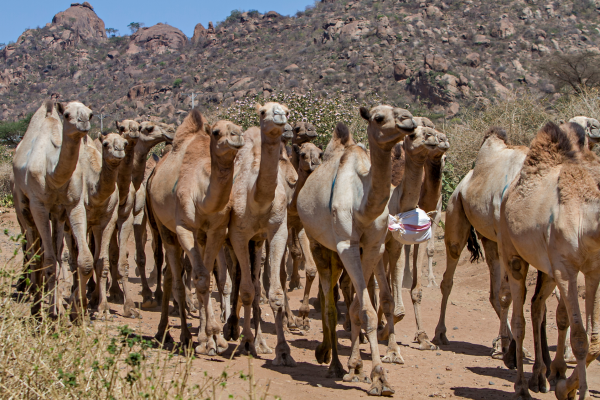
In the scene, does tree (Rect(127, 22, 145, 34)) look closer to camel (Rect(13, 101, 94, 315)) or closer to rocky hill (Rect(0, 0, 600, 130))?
rocky hill (Rect(0, 0, 600, 130))

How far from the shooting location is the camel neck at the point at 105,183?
7676mm

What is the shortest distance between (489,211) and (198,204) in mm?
3484

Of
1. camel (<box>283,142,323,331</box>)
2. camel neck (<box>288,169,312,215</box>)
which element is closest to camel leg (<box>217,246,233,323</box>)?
camel (<box>283,142,323,331</box>)

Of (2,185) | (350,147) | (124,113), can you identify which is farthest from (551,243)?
(124,113)

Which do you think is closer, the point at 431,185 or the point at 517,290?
the point at 517,290

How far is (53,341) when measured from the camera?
4227mm

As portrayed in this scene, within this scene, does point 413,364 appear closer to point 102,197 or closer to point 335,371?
point 335,371

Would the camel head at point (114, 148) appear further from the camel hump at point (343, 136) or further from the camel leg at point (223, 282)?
the camel hump at point (343, 136)

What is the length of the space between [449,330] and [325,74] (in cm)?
3981

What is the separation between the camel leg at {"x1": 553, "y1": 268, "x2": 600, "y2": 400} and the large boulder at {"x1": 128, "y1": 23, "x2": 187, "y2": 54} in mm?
81998

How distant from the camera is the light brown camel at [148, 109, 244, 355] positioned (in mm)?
6125

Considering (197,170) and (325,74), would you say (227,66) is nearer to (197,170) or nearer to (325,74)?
(325,74)

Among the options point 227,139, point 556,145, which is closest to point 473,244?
point 556,145

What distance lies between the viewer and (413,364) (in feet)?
22.2
